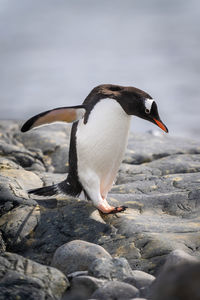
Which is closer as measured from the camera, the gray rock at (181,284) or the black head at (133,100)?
the gray rock at (181,284)

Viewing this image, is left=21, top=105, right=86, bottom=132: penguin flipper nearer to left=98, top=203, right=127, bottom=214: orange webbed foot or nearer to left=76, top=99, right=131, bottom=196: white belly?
left=76, top=99, right=131, bottom=196: white belly

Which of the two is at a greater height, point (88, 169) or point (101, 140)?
point (101, 140)

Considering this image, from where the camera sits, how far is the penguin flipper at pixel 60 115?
3670 mm

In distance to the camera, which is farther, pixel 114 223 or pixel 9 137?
pixel 9 137

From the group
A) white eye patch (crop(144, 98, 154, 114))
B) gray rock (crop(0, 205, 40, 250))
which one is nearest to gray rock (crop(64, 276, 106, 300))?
gray rock (crop(0, 205, 40, 250))

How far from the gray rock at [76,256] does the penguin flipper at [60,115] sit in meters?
1.13

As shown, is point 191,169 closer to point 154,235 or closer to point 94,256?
point 154,235

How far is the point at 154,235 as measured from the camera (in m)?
3.25

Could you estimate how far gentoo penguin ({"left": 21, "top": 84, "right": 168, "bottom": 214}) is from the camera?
12.0 feet

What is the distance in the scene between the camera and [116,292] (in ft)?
7.55

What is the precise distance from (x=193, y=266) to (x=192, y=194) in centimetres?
224

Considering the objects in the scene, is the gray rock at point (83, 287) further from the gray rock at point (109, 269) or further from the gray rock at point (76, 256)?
the gray rock at point (76, 256)

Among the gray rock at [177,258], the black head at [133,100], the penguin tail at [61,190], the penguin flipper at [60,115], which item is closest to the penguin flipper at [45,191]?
the penguin tail at [61,190]

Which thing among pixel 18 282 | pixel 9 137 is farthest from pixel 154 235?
pixel 9 137
